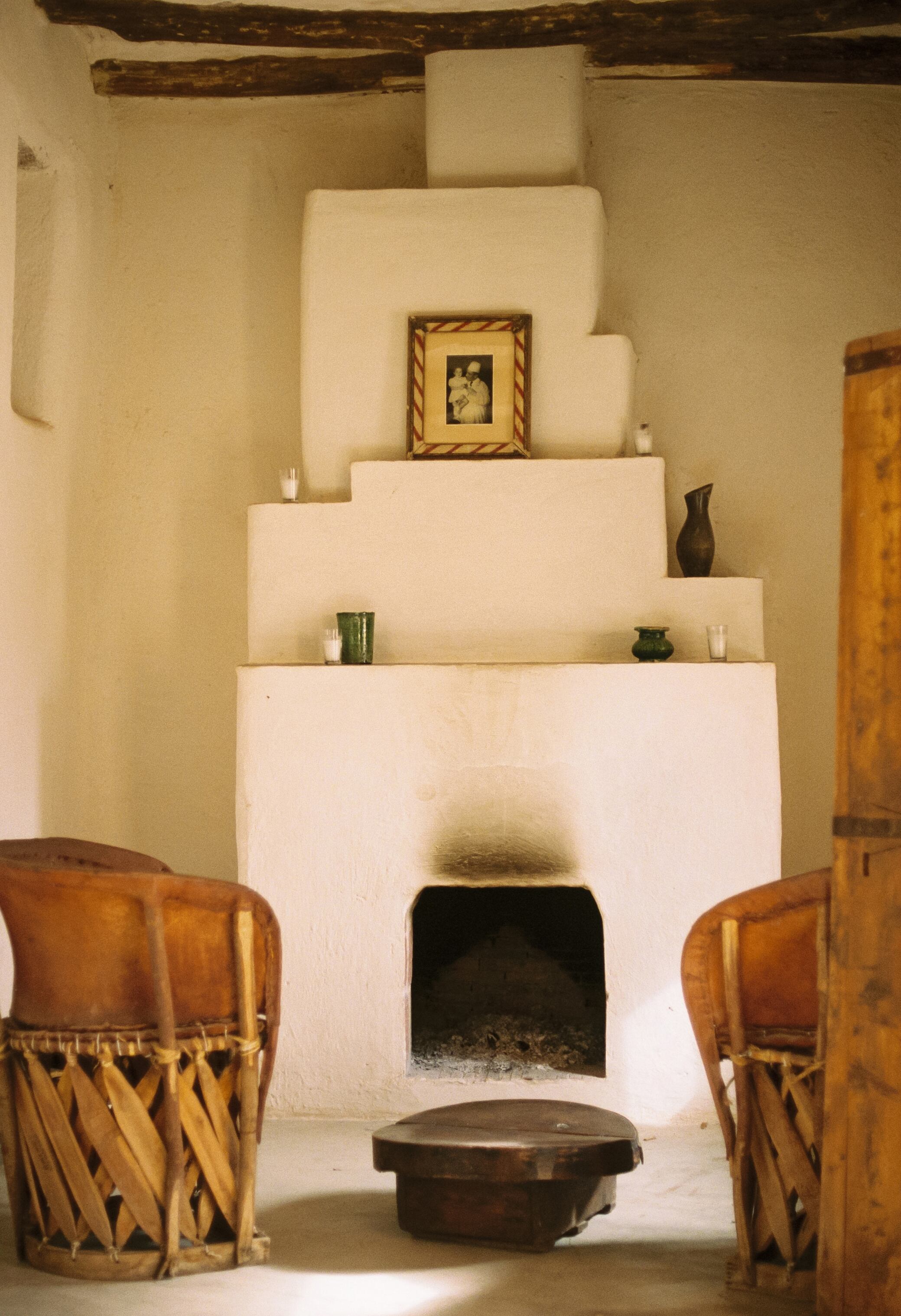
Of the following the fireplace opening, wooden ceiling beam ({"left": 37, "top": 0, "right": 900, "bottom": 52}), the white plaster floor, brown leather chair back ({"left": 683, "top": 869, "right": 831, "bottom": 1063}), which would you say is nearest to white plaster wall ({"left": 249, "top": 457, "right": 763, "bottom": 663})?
the fireplace opening

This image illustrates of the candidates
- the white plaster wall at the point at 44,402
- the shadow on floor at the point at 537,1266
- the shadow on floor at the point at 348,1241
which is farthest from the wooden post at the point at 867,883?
the white plaster wall at the point at 44,402

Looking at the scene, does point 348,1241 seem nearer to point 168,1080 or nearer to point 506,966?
point 168,1080

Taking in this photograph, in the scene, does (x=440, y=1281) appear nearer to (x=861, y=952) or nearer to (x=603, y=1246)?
(x=603, y=1246)

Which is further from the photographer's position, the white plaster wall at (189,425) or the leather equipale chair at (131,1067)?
the white plaster wall at (189,425)

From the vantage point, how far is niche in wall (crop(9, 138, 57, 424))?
4.33m

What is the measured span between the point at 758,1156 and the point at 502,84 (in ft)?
11.4

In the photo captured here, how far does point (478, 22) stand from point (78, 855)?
9.88 ft

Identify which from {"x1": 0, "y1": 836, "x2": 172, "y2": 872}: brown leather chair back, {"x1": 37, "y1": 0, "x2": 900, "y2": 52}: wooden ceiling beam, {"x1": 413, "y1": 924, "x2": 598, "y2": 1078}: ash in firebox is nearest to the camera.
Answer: {"x1": 0, "y1": 836, "x2": 172, "y2": 872}: brown leather chair back

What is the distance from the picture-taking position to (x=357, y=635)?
4.04 m

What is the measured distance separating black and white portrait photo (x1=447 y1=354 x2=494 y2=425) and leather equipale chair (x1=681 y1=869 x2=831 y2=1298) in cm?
222

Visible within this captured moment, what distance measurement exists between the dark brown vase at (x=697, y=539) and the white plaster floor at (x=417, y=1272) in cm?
186

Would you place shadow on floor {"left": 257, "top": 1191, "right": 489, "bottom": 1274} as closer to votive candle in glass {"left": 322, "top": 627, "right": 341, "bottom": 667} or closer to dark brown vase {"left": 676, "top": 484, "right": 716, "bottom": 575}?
votive candle in glass {"left": 322, "top": 627, "right": 341, "bottom": 667}

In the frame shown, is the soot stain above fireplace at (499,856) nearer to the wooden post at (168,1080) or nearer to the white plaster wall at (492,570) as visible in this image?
the white plaster wall at (492,570)

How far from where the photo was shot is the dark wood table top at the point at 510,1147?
2641mm
